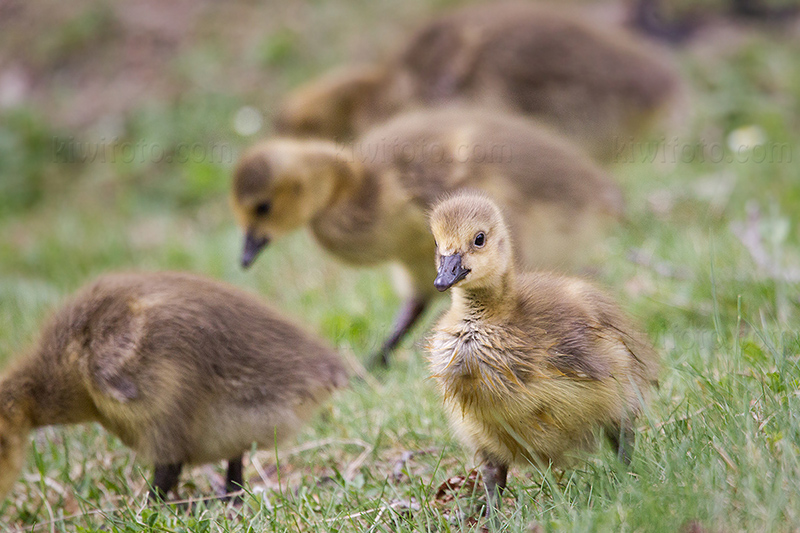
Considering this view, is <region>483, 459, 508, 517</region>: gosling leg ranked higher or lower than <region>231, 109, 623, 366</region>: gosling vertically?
lower

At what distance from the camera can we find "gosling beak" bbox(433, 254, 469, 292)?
2.11 m

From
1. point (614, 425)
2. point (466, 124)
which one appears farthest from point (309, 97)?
point (614, 425)

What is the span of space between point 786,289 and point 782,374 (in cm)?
126

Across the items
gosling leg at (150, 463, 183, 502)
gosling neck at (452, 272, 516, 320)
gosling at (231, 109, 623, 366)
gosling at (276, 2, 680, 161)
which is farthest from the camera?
gosling at (276, 2, 680, 161)

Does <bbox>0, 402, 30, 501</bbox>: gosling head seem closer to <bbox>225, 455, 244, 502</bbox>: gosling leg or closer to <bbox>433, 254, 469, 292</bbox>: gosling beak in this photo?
<bbox>225, 455, 244, 502</bbox>: gosling leg

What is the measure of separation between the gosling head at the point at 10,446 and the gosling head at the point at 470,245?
4.89 feet

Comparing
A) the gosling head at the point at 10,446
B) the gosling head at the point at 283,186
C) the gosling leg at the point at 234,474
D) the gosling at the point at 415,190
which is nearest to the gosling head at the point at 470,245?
the gosling leg at the point at 234,474

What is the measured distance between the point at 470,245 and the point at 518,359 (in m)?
0.32

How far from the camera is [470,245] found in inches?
85.7

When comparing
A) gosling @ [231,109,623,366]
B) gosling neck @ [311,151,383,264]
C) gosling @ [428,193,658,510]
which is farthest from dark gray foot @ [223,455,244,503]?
gosling neck @ [311,151,383,264]

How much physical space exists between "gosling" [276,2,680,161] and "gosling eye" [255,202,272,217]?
76.2 inches

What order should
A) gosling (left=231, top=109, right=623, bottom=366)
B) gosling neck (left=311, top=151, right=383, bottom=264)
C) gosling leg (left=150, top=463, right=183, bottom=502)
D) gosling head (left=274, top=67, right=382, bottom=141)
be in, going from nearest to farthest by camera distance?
1. gosling leg (left=150, top=463, right=183, bottom=502)
2. gosling (left=231, top=109, right=623, bottom=366)
3. gosling neck (left=311, top=151, right=383, bottom=264)
4. gosling head (left=274, top=67, right=382, bottom=141)

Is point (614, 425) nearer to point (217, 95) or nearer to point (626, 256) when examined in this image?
point (626, 256)

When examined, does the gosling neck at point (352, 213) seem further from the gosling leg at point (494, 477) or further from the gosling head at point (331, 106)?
the gosling head at point (331, 106)
